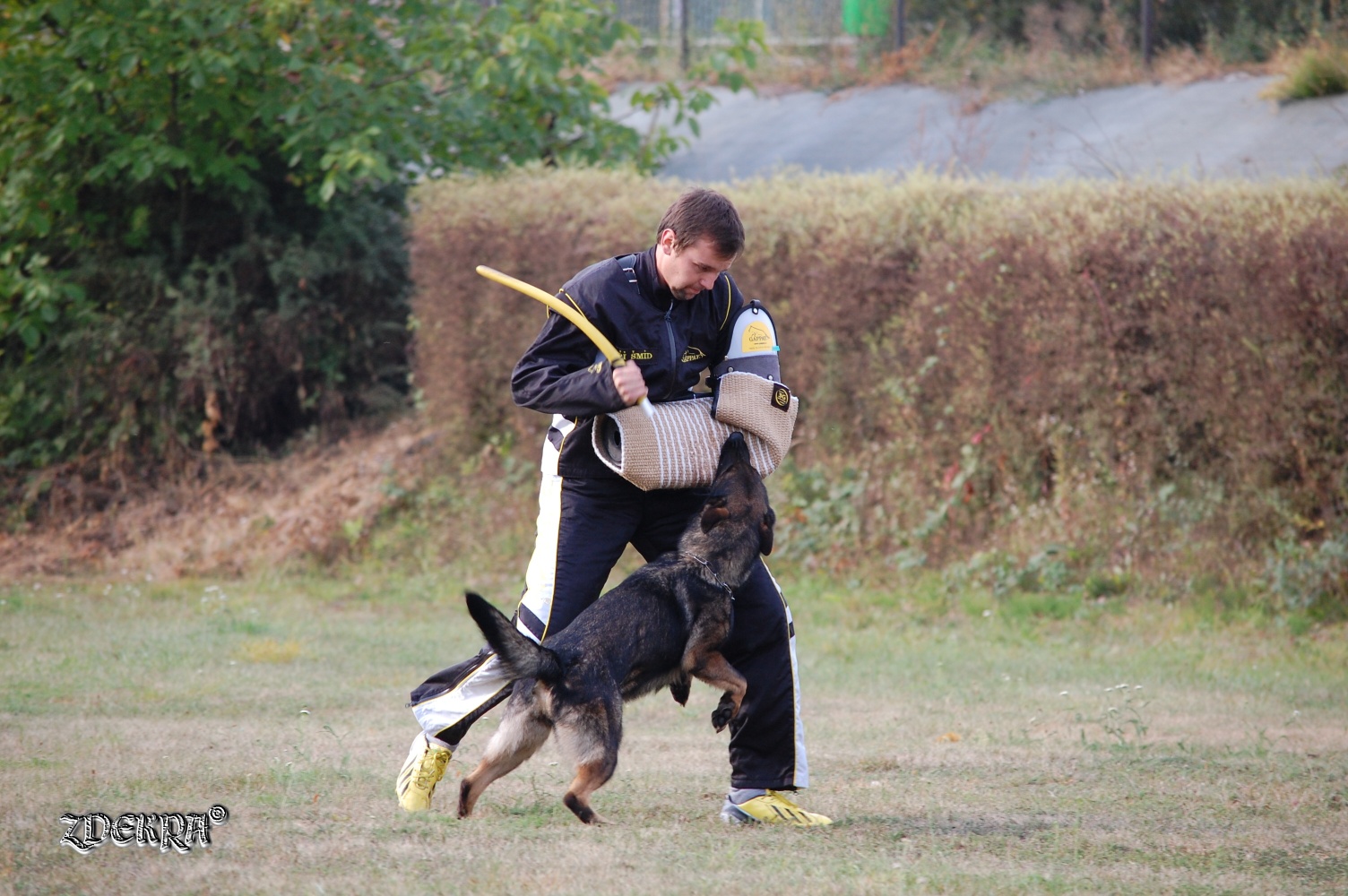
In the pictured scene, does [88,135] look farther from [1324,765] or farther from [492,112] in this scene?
[1324,765]

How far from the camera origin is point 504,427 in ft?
38.8

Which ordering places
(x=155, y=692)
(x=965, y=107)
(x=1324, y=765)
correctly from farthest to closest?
(x=965, y=107)
(x=155, y=692)
(x=1324, y=765)

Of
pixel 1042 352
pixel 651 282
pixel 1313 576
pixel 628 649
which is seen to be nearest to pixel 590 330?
pixel 651 282

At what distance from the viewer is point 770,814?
14.3 ft

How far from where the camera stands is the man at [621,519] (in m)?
4.24

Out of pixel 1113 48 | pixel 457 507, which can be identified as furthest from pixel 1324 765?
pixel 1113 48

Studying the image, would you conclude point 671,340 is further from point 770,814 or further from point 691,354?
point 770,814

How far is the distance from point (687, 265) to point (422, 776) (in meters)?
1.92

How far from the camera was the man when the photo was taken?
13.9 ft

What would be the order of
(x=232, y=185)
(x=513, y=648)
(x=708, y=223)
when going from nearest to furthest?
1. (x=513, y=648)
2. (x=708, y=223)
3. (x=232, y=185)

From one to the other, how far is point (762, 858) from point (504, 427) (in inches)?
327

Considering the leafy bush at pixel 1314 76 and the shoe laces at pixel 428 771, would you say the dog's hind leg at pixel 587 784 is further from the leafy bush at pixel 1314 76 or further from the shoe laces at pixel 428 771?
the leafy bush at pixel 1314 76

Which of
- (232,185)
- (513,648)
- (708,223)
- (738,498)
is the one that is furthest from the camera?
(232,185)

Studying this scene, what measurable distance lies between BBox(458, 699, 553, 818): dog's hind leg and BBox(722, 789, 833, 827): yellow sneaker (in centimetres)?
72
